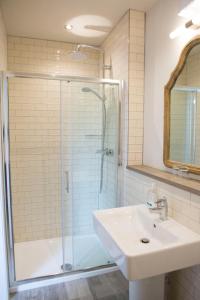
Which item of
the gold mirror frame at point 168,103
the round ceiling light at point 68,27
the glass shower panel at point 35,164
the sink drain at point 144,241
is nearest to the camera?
the sink drain at point 144,241

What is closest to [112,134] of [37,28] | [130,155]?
[130,155]

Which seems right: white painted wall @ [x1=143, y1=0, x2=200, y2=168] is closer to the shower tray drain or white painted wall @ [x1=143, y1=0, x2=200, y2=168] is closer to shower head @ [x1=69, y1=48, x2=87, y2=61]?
shower head @ [x1=69, y1=48, x2=87, y2=61]

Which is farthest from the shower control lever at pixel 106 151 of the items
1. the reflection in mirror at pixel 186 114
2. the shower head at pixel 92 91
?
the reflection in mirror at pixel 186 114

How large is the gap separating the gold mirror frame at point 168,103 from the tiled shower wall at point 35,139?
1372 millimetres

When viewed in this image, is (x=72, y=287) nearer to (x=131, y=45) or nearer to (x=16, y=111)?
(x=16, y=111)

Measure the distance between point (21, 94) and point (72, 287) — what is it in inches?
84.0

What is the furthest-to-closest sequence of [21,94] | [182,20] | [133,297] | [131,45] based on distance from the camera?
[21,94] < [131,45] < [182,20] < [133,297]

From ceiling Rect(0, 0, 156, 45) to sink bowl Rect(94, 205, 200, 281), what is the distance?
1796 millimetres

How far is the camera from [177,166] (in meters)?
1.66

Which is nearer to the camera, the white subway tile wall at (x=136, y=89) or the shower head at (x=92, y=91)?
the white subway tile wall at (x=136, y=89)

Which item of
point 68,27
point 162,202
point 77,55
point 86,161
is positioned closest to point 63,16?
point 68,27

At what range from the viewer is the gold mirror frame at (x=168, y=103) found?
4.96 feet

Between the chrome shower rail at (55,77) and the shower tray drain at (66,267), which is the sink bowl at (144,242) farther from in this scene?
the chrome shower rail at (55,77)

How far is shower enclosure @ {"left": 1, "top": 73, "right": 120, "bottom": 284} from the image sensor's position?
222 cm
